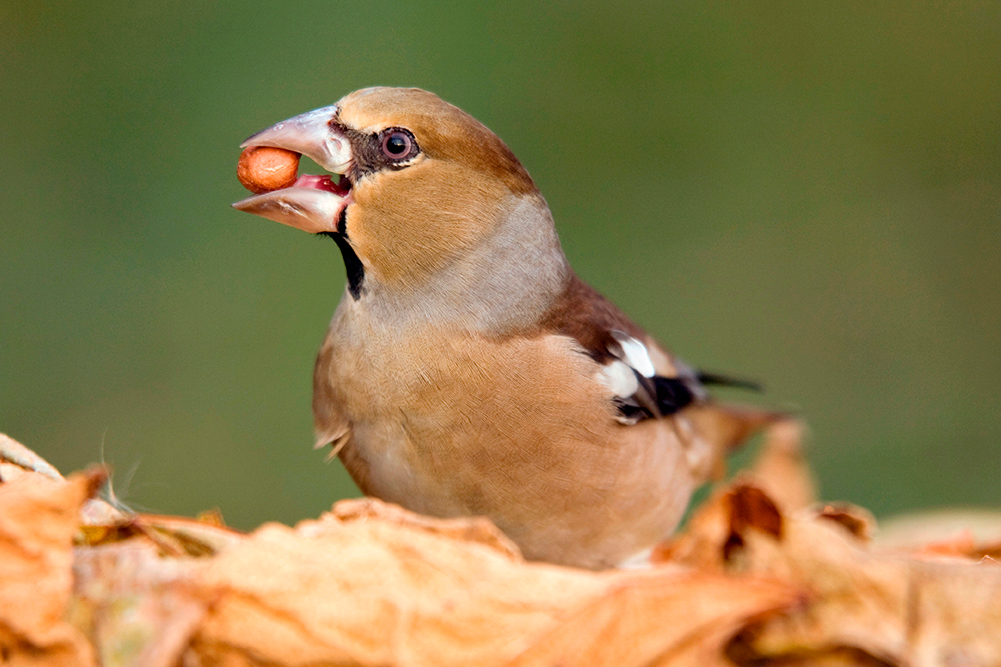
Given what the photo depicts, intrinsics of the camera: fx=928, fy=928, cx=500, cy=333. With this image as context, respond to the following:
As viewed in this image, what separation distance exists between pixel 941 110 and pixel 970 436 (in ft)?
6.44

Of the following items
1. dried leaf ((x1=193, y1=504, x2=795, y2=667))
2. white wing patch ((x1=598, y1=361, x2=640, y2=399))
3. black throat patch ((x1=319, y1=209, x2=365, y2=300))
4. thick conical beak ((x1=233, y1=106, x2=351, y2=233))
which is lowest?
white wing patch ((x1=598, y1=361, x2=640, y2=399))

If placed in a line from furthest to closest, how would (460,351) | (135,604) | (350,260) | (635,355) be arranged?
(635,355), (350,260), (460,351), (135,604)

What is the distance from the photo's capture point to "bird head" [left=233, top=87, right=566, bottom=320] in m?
1.91

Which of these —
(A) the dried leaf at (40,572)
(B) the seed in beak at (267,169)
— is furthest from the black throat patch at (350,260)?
(A) the dried leaf at (40,572)

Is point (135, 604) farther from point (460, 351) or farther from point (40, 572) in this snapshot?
point (460, 351)

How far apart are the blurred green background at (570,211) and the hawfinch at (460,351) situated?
218 centimetres

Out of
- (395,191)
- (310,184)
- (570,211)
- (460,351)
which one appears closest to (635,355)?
(460,351)

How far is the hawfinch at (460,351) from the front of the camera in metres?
1.79

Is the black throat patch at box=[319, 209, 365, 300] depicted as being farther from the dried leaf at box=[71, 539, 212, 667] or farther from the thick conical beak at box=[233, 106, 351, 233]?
the dried leaf at box=[71, 539, 212, 667]

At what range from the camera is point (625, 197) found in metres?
4.83

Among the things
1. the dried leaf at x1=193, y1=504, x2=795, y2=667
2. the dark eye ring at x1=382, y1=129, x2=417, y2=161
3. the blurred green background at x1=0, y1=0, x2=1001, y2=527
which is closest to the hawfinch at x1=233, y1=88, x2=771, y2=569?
the dark eye ring at x1=382, y1=129, x2=417, y2=161

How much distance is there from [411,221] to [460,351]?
302mm

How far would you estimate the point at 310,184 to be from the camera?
6.35 ft

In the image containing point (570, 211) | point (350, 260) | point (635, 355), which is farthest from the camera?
point (570, 211)
